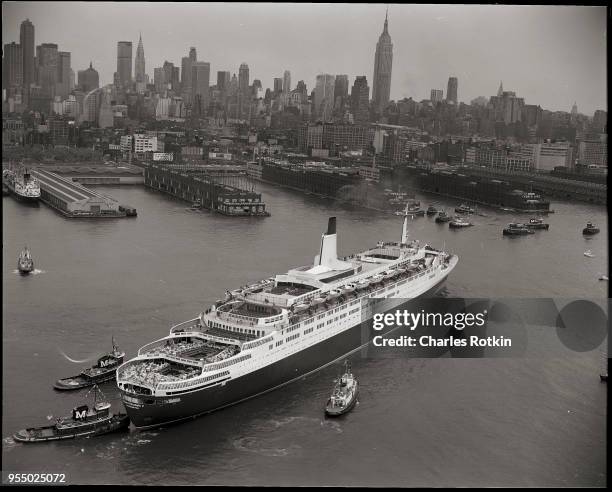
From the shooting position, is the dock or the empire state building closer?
the empire state building

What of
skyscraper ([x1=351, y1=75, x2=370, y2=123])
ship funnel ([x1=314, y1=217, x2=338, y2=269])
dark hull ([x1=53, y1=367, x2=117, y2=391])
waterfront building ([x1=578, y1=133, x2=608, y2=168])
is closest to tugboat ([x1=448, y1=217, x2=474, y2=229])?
waterfront building ([x1=578, y1=133, x2=608, y2=168])

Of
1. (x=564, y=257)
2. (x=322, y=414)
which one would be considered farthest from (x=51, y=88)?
(x=564, y=257)

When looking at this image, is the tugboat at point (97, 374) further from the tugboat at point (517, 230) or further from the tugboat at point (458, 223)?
the tugboat at point (517, 230)

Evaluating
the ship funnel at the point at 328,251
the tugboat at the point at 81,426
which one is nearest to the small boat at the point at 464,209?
the ship funnel at the point at 328,251

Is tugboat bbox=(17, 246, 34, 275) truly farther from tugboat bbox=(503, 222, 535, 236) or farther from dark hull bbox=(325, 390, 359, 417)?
tugboat bbox=(503, 222, 535, 236)

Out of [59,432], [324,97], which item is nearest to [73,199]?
[324,97]

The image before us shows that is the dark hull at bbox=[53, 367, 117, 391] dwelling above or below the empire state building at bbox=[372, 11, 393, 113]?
below

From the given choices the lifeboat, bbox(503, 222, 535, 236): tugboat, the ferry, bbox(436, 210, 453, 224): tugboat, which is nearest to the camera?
the lifeboat
